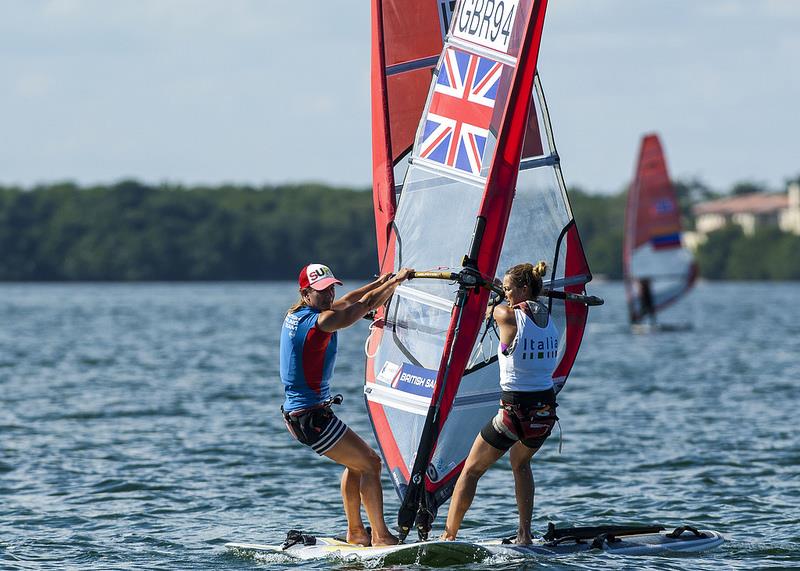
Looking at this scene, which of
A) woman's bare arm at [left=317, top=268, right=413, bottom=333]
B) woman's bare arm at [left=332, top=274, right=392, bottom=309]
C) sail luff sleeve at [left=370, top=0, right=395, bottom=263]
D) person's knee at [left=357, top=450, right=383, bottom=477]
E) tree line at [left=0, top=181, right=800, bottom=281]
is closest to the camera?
woman's bare arm at [left=317, top=268, right=413, bottom=333]

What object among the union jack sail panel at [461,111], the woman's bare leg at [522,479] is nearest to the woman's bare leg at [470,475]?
the woman's bare leg at [522,479]

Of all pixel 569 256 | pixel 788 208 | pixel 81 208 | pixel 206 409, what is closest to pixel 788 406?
pixel 206 409

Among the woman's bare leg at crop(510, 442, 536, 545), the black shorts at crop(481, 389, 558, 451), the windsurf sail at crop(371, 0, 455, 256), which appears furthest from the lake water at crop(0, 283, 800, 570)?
the windsurf sail at crop(371, 0, 455, 256)

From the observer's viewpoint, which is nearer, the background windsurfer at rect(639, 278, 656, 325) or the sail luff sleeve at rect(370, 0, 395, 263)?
the sail luff sleeve at rect(370, 0, 395, 263)

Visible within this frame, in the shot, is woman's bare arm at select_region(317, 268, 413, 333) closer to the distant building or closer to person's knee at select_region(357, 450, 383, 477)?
person's knee at select_region(357, 450, 383, 477)

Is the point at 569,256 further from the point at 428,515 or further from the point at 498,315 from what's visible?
the point at 428,515

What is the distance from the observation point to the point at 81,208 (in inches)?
5979

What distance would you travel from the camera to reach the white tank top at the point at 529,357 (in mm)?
10703

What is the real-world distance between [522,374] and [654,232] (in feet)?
123

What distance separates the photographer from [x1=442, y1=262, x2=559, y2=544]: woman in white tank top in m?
10.7

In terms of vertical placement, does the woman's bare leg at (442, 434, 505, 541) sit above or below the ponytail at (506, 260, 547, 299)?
below

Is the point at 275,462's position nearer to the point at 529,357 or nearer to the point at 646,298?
the point at 529,357

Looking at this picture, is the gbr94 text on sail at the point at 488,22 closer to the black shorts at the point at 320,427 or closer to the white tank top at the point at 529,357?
the white tank top at the point at 529,357

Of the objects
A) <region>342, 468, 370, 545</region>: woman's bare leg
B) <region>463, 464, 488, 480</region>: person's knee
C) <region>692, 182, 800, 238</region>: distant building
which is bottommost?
<region>342, 468, 370, 545</region>: woman's bare leg
